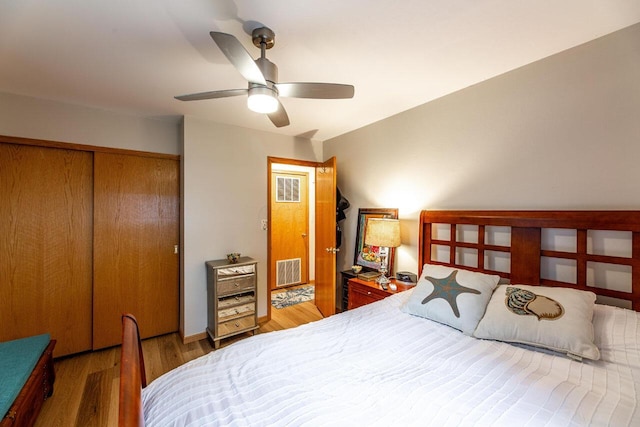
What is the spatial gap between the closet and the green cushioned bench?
1.89 feet

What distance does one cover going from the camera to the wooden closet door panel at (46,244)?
230 centimetres

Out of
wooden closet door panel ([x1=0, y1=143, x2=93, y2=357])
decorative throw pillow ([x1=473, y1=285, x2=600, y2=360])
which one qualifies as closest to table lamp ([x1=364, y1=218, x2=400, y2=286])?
decorative throw pillow ([x1=473, y1=285, x2=600, y2=360])

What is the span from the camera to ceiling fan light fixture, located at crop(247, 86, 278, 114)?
1474 mm

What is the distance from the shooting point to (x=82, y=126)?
2543mm


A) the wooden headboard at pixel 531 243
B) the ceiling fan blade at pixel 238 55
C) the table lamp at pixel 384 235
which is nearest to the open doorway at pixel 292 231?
the table lamp at pixel 384 235

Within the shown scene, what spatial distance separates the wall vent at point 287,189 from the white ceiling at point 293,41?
2501 millimetres

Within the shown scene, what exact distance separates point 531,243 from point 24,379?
346 centimetres

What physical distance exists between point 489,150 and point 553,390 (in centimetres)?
164

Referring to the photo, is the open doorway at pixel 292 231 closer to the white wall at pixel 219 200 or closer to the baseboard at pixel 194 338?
the white wall at pixel 219 200

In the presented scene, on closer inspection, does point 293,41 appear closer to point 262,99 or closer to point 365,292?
point 262,99

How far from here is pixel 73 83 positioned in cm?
210

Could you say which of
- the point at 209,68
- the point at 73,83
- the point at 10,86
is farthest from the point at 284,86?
the point at 10,86

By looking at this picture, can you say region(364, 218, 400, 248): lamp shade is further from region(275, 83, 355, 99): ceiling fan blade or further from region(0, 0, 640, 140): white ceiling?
region(275, 83, 355, 99): ceiling fan blade

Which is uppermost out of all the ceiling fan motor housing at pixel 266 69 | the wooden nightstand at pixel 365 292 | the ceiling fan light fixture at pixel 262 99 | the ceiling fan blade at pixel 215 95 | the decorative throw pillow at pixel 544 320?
the ceiling fan motor housing at pixel 266 69
